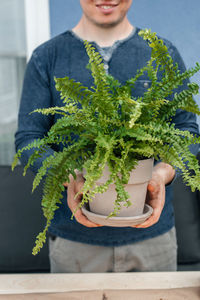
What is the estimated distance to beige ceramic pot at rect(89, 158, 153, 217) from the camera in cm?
73

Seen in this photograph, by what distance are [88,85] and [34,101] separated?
179 millimetres

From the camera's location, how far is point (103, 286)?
0.90 m

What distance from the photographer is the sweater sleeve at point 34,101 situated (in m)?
1.06

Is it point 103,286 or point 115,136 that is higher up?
point 115,136

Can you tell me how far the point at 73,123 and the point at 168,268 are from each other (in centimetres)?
69

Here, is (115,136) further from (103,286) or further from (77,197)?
(103,286)

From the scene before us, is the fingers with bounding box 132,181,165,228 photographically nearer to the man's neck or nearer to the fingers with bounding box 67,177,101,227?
the fingers with bounding box 67,177,101,227

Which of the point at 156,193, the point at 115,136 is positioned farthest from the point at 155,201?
the point at 115,136

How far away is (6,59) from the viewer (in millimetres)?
2393

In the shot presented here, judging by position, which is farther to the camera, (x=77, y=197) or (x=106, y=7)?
(x=106, y=7)

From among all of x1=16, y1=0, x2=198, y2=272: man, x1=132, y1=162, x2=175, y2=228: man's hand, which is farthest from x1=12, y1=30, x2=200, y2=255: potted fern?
x1=16, y1=0, x2=198, y2=272: man

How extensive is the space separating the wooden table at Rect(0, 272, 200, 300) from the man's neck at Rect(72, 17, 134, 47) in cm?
72

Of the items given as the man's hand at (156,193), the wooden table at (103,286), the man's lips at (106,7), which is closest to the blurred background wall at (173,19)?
the man's lips at (106,7)

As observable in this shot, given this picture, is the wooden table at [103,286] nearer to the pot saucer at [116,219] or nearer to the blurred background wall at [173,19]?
the pot saucer at [116,219]
